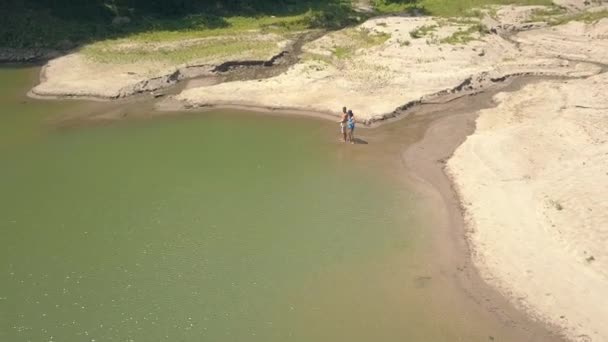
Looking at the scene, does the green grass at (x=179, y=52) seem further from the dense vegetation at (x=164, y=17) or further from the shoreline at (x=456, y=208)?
the shoreline at (x=456, y=208)

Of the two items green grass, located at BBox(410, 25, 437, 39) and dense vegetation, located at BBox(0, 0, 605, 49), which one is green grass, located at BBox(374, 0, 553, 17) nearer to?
dense vegetation, located at BBox(0, 0, 605, 49)

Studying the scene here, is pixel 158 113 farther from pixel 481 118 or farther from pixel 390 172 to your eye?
pixel 481 118

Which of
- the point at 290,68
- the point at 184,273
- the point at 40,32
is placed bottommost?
the point at 184,273

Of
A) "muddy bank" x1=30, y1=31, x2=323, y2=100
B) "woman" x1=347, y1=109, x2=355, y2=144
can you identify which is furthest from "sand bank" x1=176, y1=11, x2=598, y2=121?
"woman" x1=347, y1=109, x2=355, y2=144

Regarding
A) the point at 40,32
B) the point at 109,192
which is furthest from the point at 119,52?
the point at 109,192

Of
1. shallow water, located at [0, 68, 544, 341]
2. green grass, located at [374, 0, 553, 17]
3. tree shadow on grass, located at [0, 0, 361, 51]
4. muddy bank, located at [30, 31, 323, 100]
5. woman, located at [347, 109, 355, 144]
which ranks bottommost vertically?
shallow water, located at [0, 68, 544, 341]

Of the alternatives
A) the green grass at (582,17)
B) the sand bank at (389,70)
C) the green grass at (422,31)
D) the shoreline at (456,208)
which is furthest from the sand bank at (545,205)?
the green grass at (582,17)
